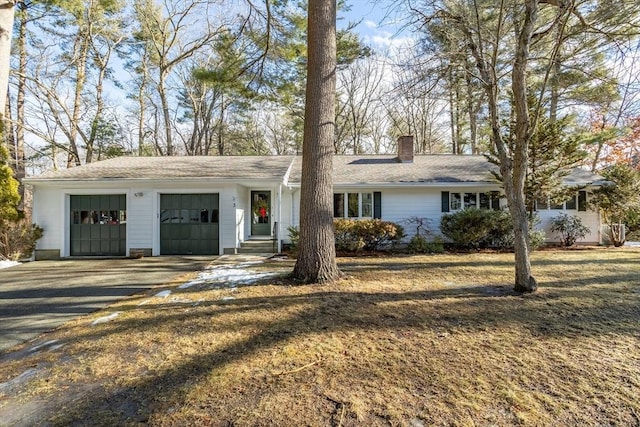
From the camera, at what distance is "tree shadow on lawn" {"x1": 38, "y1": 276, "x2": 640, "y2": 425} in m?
2.56

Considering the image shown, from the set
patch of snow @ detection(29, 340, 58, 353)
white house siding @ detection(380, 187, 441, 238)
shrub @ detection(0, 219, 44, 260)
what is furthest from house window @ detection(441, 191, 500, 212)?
shrub @ detection(0, 219, 44, 260)

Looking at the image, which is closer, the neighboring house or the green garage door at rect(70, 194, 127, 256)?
the neighboring house

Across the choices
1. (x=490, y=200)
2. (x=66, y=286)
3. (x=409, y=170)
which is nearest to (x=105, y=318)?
(x=66, y=286)

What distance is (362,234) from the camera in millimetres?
10664

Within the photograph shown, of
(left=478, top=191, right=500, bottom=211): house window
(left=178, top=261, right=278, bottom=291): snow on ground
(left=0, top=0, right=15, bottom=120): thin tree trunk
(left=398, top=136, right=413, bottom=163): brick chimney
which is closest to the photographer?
(left=178, top=261, right=278, bottom=291): snow on ground

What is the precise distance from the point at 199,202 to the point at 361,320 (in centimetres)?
835

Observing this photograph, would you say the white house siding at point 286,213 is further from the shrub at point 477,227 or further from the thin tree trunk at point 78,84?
the thin tree trunk at point 78,84

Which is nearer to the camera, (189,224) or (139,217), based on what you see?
(139,217)

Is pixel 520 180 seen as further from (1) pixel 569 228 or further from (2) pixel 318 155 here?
(1) pixel 569 228

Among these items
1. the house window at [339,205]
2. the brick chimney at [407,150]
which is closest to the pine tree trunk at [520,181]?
the house window at [339,205]

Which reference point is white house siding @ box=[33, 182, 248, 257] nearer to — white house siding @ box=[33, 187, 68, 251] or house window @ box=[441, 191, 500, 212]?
white house siding @ box=[33, 187, 68, 251]

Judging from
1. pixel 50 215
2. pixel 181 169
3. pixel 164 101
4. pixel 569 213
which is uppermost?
pixel 164 101

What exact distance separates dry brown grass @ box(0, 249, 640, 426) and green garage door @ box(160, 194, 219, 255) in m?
5.39

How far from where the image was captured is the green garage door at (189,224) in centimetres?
1088
